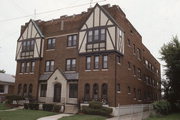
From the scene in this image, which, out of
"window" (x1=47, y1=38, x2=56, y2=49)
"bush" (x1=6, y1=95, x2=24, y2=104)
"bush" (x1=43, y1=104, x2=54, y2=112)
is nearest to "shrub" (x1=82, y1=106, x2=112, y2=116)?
"bush" (x1=43, y1=104, x2=54, y2=112)

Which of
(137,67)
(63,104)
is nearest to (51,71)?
(63,104)

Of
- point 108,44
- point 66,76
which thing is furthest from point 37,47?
point 108,44

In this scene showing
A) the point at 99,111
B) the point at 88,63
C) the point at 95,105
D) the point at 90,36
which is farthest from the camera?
the point at 90,36

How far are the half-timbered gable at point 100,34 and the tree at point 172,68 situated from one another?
8251 millimetres

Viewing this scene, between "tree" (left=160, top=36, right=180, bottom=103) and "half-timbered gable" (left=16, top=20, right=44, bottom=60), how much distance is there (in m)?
19.0

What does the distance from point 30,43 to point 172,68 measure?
22.0 meters

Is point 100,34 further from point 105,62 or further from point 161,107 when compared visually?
point 161,107

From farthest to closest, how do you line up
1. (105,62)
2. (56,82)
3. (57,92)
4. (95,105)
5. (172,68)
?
(172,68), (57,92), (56,82), (105,62), (95,105)

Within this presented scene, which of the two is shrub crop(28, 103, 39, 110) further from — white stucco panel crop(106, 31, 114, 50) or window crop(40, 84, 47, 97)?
white stucco panel crop(106, 31, 114, 50)

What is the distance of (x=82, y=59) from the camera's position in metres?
28.8

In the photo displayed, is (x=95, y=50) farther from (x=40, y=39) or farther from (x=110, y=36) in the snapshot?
(x=40, y=39)

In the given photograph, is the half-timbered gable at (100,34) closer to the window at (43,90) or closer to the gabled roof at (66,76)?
the gabled roof at (66,76)

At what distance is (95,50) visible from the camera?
27531 millimetres

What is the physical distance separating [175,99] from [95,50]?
15.1 metres
